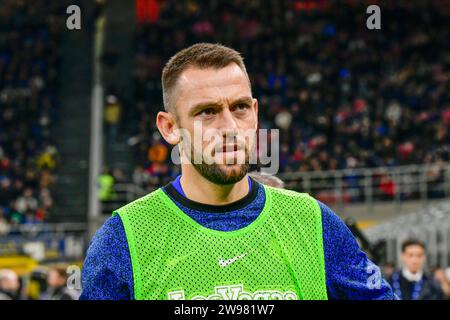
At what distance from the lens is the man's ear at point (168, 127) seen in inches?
123

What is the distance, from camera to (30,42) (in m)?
26.5

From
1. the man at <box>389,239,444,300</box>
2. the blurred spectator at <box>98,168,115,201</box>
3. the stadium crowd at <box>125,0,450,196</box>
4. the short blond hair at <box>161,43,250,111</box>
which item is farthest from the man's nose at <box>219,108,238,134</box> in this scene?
the blurred spectator at <box>98,168,115,201</box>

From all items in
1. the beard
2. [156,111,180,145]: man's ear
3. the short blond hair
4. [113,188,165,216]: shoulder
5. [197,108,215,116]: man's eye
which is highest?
the short blond hair

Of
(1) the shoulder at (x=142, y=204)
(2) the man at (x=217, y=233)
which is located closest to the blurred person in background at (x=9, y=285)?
(1) the shoulder at (x=142, y=204)

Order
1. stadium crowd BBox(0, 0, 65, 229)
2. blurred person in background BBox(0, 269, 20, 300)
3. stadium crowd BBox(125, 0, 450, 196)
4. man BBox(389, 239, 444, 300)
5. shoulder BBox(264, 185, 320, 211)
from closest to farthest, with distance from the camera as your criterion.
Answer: shoulder BBox(264, 185, 320, 211)
man BBox(389, 239, 444, 300)
blurred person in background BBox(0, 269, 20, 300)
stadium crowd BBox(125, 0, 450, 196)
stadium crowd BBox(0, 0, 65, 229)

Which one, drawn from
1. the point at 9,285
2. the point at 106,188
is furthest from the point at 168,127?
the point at 106,188

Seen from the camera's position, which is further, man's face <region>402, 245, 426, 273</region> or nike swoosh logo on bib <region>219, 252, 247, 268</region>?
man's face <region>402, 245, 426, 273</region>

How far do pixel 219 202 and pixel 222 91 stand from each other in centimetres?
33

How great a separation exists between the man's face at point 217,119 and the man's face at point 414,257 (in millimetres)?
6014

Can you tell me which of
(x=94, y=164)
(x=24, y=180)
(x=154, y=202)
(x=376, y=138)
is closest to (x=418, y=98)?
(x=376, y=138)

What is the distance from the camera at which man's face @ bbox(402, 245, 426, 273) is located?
347 inches

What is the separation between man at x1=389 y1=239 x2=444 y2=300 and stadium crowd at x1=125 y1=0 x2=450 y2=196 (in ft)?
36.1

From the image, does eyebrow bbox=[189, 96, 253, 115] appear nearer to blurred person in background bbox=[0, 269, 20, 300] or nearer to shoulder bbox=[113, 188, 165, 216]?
shoulder bbox=[113, 188, 165, 216]
